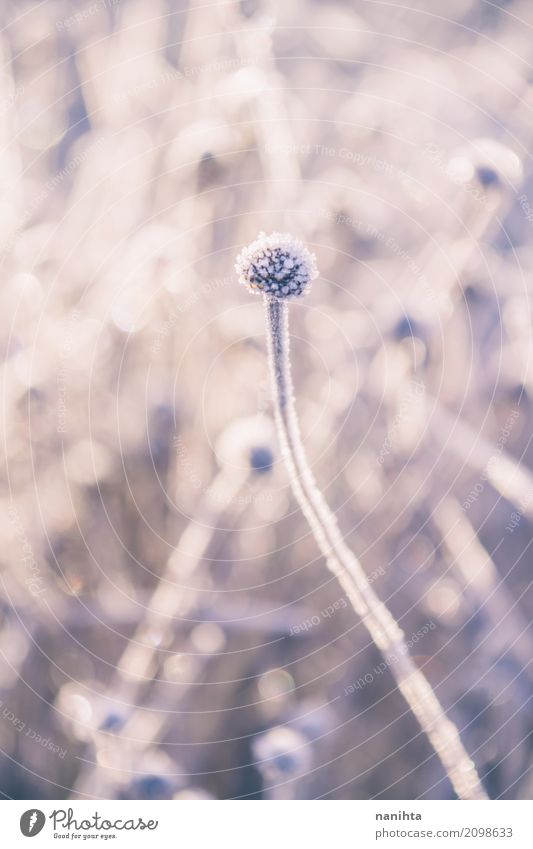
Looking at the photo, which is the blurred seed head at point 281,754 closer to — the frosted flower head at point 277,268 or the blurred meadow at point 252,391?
the blurred meadow at point 252,391

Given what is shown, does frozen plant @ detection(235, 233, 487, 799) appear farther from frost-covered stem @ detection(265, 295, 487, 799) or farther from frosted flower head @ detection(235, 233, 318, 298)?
frosted flower head @ detection(235, 233, 318, 298)

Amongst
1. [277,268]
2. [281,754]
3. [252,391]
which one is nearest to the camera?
[277,268]

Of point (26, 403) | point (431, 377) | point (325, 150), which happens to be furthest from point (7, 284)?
point (431, 377)

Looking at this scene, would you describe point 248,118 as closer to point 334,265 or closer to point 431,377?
point 334,265

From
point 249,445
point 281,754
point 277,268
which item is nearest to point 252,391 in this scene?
point 249,445
